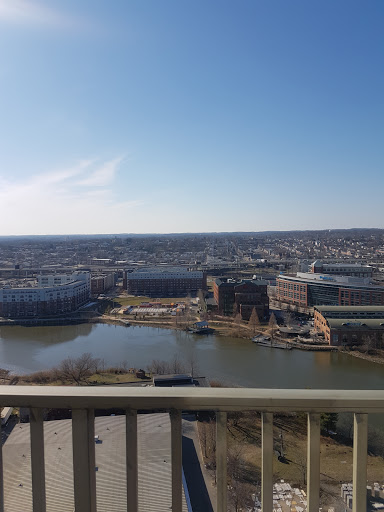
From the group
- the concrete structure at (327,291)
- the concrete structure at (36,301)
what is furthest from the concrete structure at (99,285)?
the concrete structure at (327,291)

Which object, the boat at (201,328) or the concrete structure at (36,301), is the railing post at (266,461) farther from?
the concrete structure at (36,301)

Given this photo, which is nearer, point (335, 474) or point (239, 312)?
point (335, 474)

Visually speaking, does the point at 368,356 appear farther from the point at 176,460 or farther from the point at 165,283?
the point at 165,283

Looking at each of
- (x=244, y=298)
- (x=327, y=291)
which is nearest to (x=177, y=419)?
(x=244, y=298)

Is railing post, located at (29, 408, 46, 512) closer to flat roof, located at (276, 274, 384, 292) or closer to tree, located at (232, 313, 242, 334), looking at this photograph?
tree, located at (232, 313, 242, 334)

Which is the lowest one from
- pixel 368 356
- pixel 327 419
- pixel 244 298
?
pixel 368 356

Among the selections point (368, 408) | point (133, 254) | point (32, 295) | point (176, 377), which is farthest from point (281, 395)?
point (133, 254)

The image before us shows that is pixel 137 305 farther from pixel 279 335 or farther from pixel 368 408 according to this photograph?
pixel 368 408
